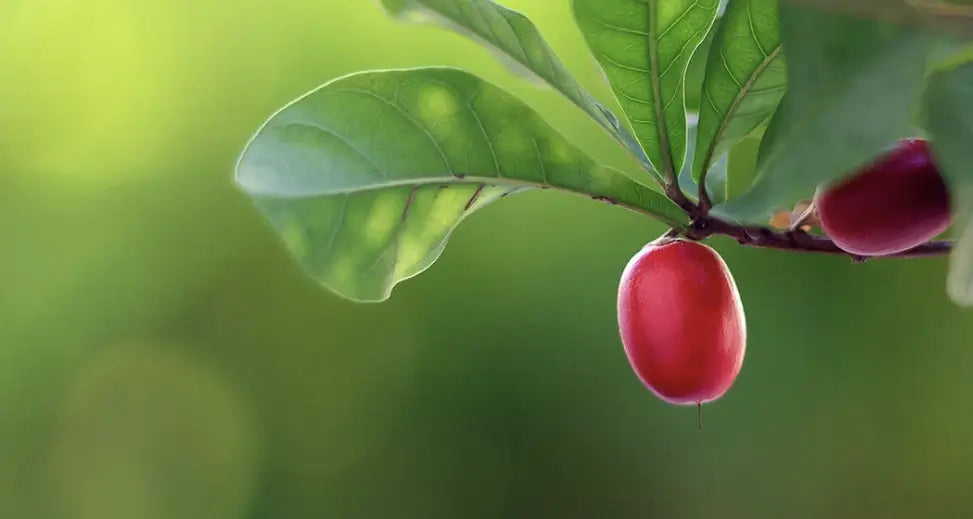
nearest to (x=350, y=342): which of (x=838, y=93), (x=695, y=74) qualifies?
(x=695, y=74)

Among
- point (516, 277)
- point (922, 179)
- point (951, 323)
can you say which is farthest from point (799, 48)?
point (951, 323)

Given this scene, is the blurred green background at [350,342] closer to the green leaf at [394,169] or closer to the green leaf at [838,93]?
the green leaf at [394,169]

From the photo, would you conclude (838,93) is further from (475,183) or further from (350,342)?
(350,342)

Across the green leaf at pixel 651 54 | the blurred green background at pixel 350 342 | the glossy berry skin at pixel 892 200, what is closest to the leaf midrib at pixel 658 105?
the green leaf at pixel 651 54

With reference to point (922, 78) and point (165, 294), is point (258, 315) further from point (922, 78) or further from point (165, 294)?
point (922, 78)

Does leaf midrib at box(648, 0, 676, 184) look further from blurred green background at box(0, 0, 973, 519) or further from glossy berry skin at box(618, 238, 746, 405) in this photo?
blurred green background at box(0, 0, 973, 519)
